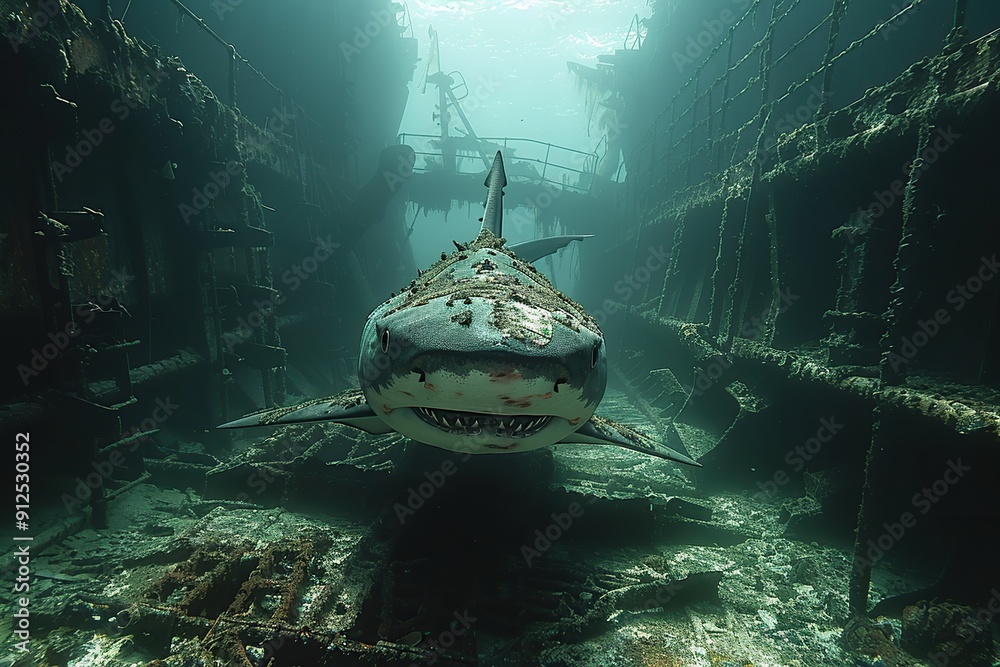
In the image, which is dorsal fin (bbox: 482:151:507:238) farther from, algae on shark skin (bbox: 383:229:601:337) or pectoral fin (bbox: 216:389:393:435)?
pectoral fin (bbox: 216:389:393:435)

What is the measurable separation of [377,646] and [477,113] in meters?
142

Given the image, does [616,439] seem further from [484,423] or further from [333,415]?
[333,415]

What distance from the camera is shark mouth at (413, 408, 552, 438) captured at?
2.19 metres

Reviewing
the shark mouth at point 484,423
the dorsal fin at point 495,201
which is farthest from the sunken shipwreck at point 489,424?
the dorsal fin at point 495,201

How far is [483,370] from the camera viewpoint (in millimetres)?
1887

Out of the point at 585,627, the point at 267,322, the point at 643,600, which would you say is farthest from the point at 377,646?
the point at 267,322

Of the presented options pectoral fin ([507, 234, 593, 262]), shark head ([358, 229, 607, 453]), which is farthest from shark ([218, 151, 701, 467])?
pectoral fin ([507, 234, 593, 262])

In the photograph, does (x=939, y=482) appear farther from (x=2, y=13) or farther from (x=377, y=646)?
(x=2, y=13)

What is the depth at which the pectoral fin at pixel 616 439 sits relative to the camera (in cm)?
352

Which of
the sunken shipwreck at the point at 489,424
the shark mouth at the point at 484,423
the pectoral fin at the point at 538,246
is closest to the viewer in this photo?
the shark mouth at the point at 484,423

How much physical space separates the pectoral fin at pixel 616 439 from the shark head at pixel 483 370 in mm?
976

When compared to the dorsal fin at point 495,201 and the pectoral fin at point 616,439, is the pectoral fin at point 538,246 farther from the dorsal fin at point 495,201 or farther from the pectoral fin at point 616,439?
the pectoral fin at point 616,439

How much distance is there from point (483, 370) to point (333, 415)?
7.10 ft

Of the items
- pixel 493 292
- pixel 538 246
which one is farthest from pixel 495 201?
pixel 493 292
